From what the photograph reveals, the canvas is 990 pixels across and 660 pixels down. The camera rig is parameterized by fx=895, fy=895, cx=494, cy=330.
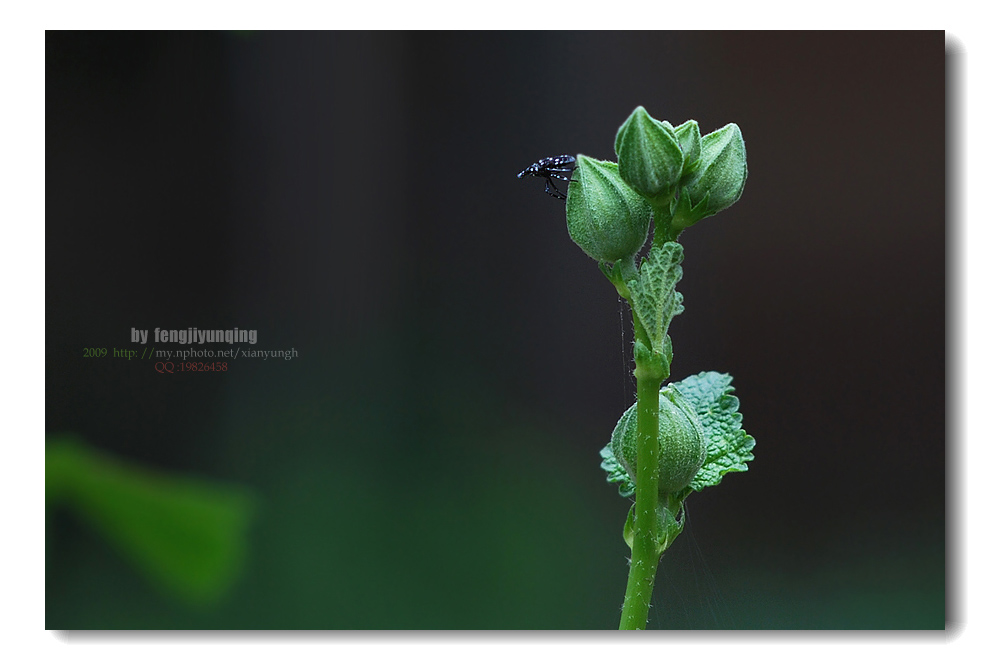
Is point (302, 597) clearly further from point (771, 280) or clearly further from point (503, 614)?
point (771, 280)

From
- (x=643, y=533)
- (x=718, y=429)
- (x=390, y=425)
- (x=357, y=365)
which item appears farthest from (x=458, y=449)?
(x=643, y=533)

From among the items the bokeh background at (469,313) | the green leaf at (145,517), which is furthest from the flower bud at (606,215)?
the bokeh background at (469,313)

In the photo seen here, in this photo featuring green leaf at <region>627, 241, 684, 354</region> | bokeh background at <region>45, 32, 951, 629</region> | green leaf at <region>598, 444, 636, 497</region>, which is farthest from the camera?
bokeh background at <region>45, 32, 951, 629</region>

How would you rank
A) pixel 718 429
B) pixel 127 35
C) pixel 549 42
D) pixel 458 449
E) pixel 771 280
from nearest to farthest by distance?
pixel 718 429, pixel 127 35, pixel 549 42, pixel 771 280, pixel 458 449

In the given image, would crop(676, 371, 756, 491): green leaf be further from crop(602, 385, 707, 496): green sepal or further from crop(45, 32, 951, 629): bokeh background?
crop(45, 32, 951, 629): bokeh background

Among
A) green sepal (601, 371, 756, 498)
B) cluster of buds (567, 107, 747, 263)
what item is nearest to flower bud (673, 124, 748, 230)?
cluster of buds (567, 107, 747, 263)

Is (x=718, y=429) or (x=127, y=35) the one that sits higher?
(x=127, y=35)

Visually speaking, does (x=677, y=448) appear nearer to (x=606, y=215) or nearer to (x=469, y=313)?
(x=606, y=215)
